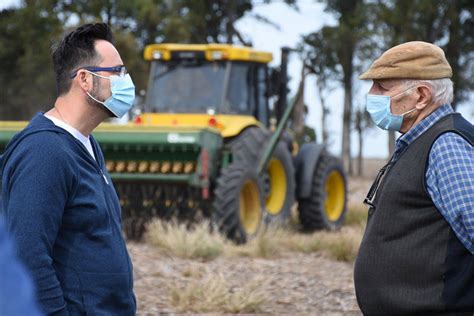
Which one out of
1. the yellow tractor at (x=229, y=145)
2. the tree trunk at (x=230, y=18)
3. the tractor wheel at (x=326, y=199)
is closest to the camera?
the yellow tractor at (x=229, y=145)

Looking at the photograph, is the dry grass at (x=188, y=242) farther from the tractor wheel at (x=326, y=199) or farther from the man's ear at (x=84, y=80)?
the man's ear at (x=84, y=80)

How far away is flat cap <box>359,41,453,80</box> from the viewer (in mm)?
3141

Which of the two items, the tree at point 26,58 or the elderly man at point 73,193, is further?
the tree at point 26,58

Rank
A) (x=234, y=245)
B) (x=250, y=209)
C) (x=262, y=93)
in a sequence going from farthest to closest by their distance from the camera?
(x=262, y=93), (x=250, y=209), (x=234, y=245)

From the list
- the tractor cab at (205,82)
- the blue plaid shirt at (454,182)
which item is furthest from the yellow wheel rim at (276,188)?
the blue plaid shirt at (454,182)

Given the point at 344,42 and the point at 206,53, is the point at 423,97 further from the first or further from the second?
the point at 344,42

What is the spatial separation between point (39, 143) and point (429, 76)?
1.29 m

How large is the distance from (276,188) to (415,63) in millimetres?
8865

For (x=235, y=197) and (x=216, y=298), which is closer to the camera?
(x=216, y=298)

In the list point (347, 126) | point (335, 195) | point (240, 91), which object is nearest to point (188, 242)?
point (240, 91)

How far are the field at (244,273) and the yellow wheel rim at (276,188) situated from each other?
1.03ft

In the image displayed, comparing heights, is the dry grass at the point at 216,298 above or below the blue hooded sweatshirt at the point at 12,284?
below

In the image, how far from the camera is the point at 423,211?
294 cm

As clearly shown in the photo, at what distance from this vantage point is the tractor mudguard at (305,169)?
12.4 m
